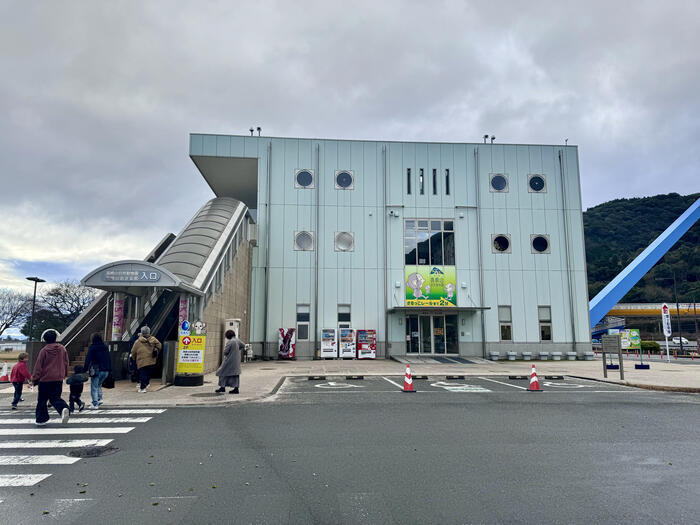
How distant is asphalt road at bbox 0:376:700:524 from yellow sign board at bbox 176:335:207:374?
13.5 ft

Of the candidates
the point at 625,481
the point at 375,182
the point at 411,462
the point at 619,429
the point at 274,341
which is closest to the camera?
the point at 625,481

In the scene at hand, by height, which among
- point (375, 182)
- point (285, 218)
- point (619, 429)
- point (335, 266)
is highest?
point (375, 182)

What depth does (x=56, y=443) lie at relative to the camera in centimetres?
705

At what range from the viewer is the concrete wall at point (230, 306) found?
18.1 meters

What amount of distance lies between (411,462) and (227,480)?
222cm

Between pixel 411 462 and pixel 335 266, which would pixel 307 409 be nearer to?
pixel 411 462

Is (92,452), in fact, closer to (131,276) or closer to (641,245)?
(131,276)

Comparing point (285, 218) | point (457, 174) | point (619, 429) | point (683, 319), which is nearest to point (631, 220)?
point (683, 319)

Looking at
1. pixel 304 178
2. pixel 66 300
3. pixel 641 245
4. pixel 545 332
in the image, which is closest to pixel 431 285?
pixel 545 332

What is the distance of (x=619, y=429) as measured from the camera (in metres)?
8.04

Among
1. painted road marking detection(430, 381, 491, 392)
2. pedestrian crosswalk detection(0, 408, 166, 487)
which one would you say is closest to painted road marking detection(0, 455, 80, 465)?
pedestrian crosswalk detection(0, 408, 166, 487)

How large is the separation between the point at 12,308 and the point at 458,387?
61191 millimetres

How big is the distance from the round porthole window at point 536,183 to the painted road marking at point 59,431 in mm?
27636

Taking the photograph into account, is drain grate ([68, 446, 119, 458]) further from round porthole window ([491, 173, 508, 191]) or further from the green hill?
the green hill
